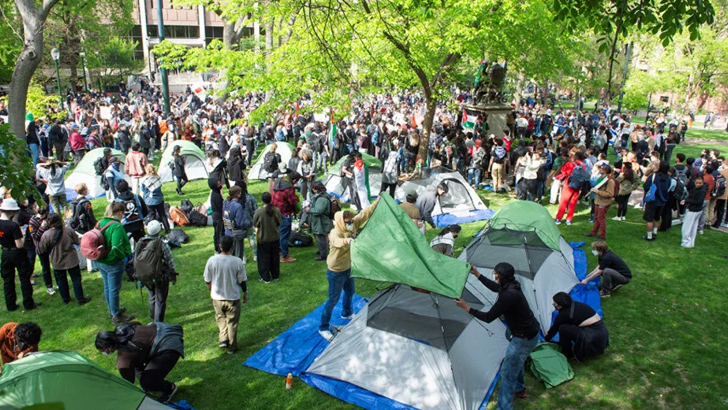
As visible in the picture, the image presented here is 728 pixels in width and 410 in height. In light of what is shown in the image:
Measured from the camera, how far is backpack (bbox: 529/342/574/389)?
231 inches

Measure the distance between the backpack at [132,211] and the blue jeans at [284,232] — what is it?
251cm

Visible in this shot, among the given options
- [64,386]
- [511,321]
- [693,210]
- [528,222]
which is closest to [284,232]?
[528,222]

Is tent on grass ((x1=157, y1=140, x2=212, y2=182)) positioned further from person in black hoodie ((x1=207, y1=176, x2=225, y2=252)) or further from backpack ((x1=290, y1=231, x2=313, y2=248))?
person in black hoodie ((x1=207, y1=176, x2=225, y2=252))

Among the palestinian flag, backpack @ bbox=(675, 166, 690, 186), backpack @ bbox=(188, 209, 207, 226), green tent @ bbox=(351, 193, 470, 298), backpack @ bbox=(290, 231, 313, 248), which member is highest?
the palestinian flag

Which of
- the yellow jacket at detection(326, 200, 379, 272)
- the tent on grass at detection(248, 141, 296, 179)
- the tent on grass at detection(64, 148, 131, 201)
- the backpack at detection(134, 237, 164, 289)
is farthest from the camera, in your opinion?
the tent on grass at detection(248, 141, 296, 179)

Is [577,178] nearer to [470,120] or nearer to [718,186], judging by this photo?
[718,186]

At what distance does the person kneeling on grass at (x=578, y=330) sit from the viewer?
618cm

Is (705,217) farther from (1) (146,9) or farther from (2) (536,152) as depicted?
(1) (146,9)

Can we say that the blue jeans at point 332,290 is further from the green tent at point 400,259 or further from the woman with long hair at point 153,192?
the woman with long hair at point 153,192

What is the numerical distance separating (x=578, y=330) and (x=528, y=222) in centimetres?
232

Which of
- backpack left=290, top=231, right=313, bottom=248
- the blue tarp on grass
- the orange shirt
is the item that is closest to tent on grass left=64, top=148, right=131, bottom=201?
backpack left=290, top=231, right=313, bottom=248

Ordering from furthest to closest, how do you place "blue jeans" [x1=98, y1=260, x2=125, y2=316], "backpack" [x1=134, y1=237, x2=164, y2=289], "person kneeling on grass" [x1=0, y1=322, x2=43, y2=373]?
"blue jeans" [x1=98, y1=260, x2=125, y2=316] < "backpack" [x1=134, y1=237, x2=164, y2=289] < "person kneeling on grass" [x1=0, y1=322, x2=43, y2=373]

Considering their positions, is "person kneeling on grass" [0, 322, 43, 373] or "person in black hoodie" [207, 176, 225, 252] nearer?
"person kneeling on grass" [0, 322, 43, 373]

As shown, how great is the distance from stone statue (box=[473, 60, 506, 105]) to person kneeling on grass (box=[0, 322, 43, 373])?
14.6 m
